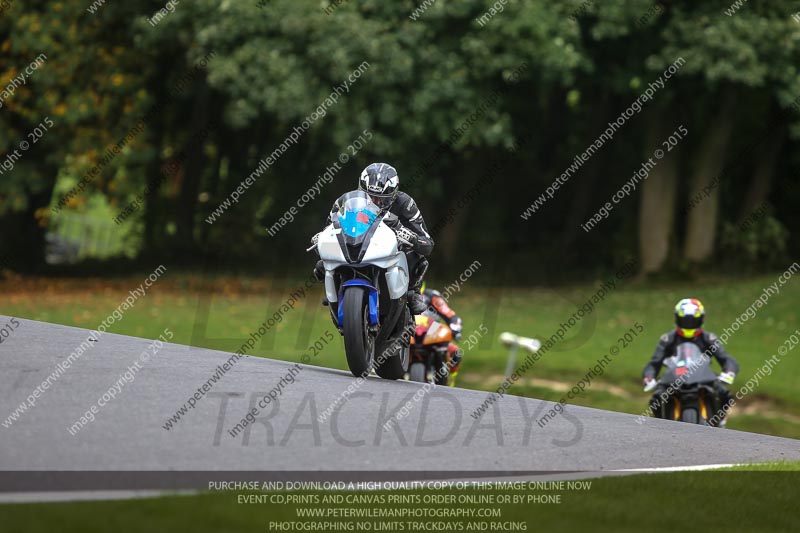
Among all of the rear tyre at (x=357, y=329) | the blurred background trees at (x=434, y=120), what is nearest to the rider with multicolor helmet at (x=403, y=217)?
the rear tyre at (x=357, y=329)

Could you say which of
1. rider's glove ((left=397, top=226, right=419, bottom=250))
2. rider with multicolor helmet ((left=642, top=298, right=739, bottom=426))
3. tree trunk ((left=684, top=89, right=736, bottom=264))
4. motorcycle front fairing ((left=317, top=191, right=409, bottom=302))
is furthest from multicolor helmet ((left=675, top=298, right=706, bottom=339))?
tree trunk ((left=684, top=89, right=736, bottom=264))

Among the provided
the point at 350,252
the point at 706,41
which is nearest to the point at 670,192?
the point at 706,41

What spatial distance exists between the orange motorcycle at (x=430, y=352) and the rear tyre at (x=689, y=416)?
8.44ft

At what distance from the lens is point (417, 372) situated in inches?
547

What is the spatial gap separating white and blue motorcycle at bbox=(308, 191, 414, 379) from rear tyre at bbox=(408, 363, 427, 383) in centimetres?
222

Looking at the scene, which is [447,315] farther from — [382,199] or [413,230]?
[382,199]

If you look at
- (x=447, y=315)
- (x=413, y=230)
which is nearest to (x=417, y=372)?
(x=447, y=315)

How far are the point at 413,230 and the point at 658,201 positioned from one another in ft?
68.3

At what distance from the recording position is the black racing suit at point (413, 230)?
38.4 feet

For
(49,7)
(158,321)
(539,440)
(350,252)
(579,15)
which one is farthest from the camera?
(49,7)

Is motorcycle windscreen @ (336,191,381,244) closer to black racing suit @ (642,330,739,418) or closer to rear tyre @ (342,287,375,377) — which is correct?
rear tyre @ (342,287,375,377)

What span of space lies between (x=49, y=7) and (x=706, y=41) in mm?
15133

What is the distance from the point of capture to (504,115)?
28750 mm

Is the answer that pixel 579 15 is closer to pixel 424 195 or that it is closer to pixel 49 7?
pixel 424 195
